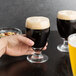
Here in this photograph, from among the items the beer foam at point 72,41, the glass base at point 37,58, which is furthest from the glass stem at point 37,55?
the beer foam at point 72,41

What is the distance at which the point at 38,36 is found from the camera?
85 cm

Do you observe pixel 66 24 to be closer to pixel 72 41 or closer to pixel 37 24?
pixel 37 24

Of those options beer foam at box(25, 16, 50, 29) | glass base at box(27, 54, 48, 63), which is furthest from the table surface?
beer foam at box(25, 16, 50, 29)

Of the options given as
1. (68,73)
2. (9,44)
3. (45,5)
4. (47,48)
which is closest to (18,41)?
(9,44)

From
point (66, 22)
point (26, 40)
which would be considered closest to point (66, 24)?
point (66, 22)

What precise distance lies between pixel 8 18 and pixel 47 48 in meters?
0.75

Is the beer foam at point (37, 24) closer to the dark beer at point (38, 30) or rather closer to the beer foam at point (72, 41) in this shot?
the dark beer at point (38, 30)

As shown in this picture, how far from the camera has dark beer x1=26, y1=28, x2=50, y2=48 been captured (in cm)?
84

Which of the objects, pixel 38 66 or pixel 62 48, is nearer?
pixel 38 66

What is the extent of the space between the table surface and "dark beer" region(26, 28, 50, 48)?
0.08 m

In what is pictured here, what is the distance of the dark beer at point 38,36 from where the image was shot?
2.76 feet

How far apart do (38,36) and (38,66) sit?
12 cm

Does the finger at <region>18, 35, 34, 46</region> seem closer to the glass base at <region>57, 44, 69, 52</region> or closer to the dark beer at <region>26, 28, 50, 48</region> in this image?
the dark beer at <region>26, 28, 50, 48</region>

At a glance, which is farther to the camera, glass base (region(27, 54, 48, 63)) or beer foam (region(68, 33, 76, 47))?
glass base (region(27, 54, 48, 63))
